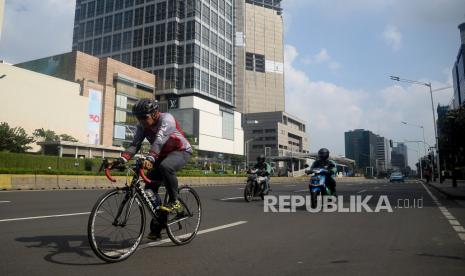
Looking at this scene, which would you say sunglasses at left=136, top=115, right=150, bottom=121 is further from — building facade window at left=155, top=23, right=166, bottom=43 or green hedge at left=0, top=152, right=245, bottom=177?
building facade window at left=155, top=23, right=166, bottom=43

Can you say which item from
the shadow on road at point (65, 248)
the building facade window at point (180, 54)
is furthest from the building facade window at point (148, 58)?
the shadow on road at point (65, 248)

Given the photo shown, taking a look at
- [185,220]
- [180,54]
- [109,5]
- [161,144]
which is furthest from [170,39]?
[161,144]

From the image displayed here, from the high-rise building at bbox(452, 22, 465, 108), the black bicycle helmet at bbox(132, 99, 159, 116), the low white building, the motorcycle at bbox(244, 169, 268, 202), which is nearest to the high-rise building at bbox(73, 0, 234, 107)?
the low white building

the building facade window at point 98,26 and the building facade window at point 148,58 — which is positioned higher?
the building facade window at point 98,26

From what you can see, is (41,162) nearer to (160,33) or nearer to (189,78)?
(189,78)

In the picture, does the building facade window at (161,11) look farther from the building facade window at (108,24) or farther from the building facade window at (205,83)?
the building facade window at (205,83)

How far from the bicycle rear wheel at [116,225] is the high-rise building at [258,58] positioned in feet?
510

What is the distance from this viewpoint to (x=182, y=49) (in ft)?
305

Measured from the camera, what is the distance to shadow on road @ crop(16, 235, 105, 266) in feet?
12.7

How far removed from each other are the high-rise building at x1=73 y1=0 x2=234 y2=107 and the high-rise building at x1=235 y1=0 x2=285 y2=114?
51863mm

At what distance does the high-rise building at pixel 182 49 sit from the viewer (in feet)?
301

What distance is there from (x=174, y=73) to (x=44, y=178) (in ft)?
245

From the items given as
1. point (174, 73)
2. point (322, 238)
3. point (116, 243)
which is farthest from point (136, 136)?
point (174, 73)

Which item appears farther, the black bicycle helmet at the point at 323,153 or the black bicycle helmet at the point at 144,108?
the black bicycle helmet at the point at 323,153
